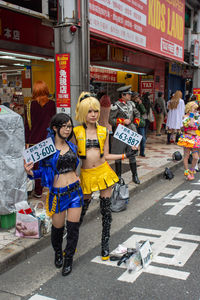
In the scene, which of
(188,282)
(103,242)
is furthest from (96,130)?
(188,282)

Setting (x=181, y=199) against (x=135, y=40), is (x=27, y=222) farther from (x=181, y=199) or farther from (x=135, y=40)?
(x=135, y=40)

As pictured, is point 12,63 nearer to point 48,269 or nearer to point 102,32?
point 102,32

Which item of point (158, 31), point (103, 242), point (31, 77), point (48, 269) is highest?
point (158, 31)

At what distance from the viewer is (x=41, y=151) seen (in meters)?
3.18

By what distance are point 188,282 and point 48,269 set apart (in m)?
1.44

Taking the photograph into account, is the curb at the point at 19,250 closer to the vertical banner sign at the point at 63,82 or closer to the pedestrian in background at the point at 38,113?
the pedestrian in background at the point at 38,113

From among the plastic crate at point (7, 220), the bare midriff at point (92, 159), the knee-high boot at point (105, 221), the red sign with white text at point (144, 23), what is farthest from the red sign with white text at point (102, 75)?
the knee-high boot at point (105, 221)

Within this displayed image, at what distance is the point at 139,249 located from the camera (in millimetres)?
3518

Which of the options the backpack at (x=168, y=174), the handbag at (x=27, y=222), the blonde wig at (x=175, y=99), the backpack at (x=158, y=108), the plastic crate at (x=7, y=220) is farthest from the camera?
the backpack at (x=158, y=108)

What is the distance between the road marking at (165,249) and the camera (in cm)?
342

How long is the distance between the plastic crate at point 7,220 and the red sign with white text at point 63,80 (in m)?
1.90

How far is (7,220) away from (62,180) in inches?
57.4

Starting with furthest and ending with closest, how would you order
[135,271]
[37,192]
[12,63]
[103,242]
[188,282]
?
1. [12,63]
2. [37,192]
3. [103,242]
4. [135,271]
5. [188,282]

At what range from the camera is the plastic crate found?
4.34m
